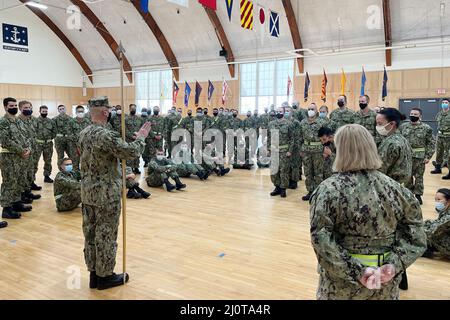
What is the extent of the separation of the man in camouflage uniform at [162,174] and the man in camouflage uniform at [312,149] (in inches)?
101

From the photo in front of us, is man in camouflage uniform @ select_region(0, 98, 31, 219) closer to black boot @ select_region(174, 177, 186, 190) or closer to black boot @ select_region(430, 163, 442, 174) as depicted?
black boot @ select_region(174, 177, 186, 190)

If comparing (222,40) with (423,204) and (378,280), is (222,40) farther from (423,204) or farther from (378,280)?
(378,280)

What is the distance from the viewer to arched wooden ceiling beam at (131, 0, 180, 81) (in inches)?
670

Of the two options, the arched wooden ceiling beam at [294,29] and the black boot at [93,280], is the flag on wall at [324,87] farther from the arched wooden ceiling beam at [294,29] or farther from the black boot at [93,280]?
the black boot at [93,280]

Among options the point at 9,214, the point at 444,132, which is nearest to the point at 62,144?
the point at 9,214

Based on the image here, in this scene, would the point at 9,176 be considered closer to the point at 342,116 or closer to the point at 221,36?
the point at 342,116

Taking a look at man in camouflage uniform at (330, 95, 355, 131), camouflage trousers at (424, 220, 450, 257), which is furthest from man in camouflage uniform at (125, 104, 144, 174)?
camouflage trousers at (424, 220, 450, 257)

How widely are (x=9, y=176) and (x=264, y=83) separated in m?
13.0

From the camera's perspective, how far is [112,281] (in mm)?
3098

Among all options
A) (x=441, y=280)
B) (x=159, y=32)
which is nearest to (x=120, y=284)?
(x=441, y=280)

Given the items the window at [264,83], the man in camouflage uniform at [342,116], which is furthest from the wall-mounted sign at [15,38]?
the man in camouflage uniform at [342,116]

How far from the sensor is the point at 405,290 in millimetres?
3076

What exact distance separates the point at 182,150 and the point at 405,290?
6.49 metres

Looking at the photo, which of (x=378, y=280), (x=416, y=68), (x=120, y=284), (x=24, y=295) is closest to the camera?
(x=378, y=280)
